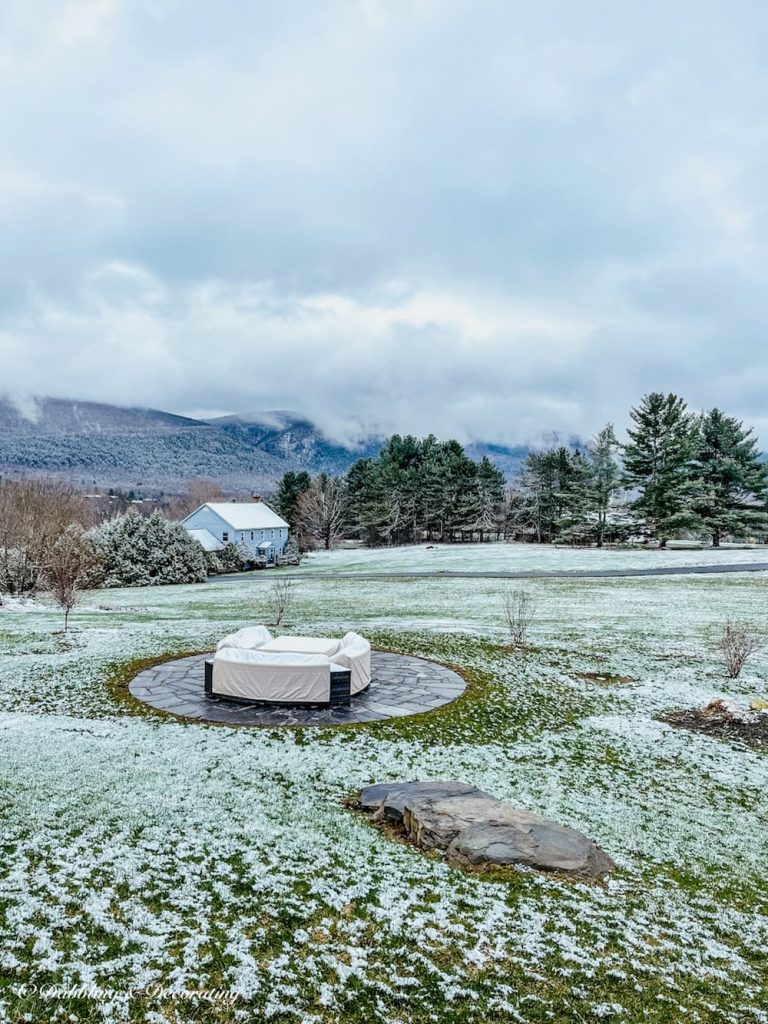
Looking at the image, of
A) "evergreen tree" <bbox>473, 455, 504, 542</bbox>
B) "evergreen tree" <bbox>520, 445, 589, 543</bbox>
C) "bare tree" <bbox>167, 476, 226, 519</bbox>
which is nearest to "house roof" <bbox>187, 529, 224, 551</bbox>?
"evergreen tree" <bbox>473, 455, 504, 542</bbox>

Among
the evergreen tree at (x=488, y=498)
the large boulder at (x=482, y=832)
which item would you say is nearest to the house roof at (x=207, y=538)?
the evergreen tree at (x=488, y=498)

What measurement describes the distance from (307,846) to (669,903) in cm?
314

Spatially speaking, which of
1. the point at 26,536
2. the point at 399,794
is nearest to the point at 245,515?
the point at 26,536

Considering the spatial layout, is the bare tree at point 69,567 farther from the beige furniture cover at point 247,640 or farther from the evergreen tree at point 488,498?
the evergreen tree at point 488,498

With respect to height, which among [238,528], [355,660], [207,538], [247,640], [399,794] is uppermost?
[238,528]

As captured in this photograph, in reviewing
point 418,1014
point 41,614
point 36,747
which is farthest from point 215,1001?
point 41,614

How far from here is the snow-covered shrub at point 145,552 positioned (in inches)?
1444

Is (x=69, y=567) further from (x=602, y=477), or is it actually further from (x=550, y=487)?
(x=550, y=487)

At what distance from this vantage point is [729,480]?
4962cm

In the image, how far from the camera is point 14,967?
3.58 m

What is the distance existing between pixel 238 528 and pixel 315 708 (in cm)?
4625

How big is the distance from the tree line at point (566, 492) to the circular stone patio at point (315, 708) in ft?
139

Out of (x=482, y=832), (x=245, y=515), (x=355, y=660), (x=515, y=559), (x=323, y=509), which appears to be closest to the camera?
(x=482, y=832)

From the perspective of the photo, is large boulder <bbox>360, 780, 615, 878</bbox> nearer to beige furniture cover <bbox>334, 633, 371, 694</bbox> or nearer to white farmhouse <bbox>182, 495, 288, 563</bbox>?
beige furniture cover <bbox>334, 633, 371, 694</bbox>
